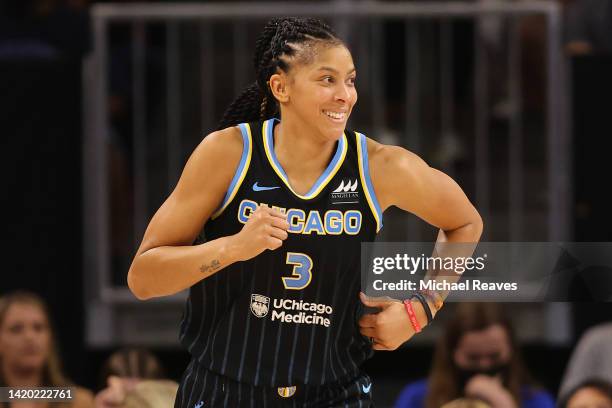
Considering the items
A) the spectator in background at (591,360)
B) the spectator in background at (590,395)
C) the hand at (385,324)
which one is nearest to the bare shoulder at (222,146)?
the hand at (385,324)

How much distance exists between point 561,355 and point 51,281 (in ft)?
8.26

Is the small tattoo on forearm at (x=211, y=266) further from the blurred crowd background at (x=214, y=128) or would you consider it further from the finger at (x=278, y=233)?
the blurred crowd background at (x=214, y=128)

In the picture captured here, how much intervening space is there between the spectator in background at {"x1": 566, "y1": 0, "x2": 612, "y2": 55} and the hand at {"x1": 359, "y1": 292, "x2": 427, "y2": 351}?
2.90 metres

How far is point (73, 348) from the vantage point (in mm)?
5984

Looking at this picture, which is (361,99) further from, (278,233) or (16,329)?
(278,233)

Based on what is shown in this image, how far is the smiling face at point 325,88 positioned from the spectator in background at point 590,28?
9.79 feet

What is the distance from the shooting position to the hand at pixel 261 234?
3.23m

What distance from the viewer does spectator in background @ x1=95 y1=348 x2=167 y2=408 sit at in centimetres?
454

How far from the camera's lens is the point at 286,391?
3.56 metres

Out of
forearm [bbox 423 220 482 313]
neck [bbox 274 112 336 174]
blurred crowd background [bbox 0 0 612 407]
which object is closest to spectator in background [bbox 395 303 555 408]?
blurred crowd background [bbox 0 0 612 407]

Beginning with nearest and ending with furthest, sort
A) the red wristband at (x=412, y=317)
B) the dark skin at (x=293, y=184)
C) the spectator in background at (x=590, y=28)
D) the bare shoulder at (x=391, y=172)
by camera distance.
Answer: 1. the dark skin at (x=293, y=184)
2. the bare shoulder at (x=391, y=172)
3. the red wristband at (x=412, y=317)
4. the spectator in background at (x=590, y=28)

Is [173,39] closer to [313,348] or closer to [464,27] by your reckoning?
[464,27]

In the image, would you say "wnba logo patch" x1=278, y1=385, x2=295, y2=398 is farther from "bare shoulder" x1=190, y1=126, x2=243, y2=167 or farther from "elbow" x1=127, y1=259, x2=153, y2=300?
"bare shoulder" x1=190, y1=126, x2=243, y2=167

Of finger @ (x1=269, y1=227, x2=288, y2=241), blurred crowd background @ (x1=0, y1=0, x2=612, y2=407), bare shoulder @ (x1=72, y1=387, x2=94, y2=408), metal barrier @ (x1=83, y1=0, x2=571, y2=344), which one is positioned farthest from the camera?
metal barrier @ (x1=83, y1=0, x2=571, y2=344)
